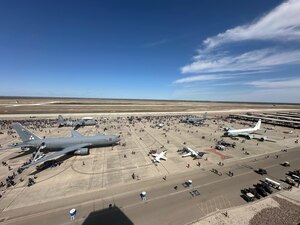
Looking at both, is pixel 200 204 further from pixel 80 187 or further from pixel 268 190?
pixel 80 187

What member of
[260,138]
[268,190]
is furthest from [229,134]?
[268,190]

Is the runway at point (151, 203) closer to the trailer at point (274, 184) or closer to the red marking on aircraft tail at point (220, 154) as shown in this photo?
the trailer at point (274, 184)

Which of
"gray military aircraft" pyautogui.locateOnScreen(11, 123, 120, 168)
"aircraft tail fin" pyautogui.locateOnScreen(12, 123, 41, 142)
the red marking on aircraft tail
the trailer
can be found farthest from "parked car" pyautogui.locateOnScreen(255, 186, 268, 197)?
"aircraft tail fin" pyautogui.locateOnScreen(12, 123, 41, 142)

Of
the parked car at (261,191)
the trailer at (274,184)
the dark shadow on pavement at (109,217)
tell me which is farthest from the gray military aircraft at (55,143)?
the trailer at (274,184)

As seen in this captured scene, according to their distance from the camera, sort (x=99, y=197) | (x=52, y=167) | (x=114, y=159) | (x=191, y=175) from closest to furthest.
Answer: (x=99, y=197)
(x=191, y=175)
(x=52, y=167)
(x=114, y=159)

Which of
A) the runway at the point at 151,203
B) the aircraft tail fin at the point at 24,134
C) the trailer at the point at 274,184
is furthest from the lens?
the aircraft tail fin at the point at 24,134

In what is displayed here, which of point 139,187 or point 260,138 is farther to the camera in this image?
point 260,138

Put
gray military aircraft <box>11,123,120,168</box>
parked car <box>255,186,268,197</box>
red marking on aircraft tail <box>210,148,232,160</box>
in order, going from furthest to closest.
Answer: red marking on aircraft tail <box>210,148,232,160</box>, gray military aircraft <box>11,123,120,168</box>, parked car <box>255,186,268,197</box>

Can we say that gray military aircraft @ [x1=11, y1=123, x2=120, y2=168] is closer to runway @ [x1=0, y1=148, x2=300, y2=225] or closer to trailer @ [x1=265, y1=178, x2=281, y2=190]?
runway @ [x1=0, y1=148, x2=300, y2=225]

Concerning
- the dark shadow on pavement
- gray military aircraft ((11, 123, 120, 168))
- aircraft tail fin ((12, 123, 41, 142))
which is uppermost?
aircraft tail fin ((12, 123, 41, 142))
